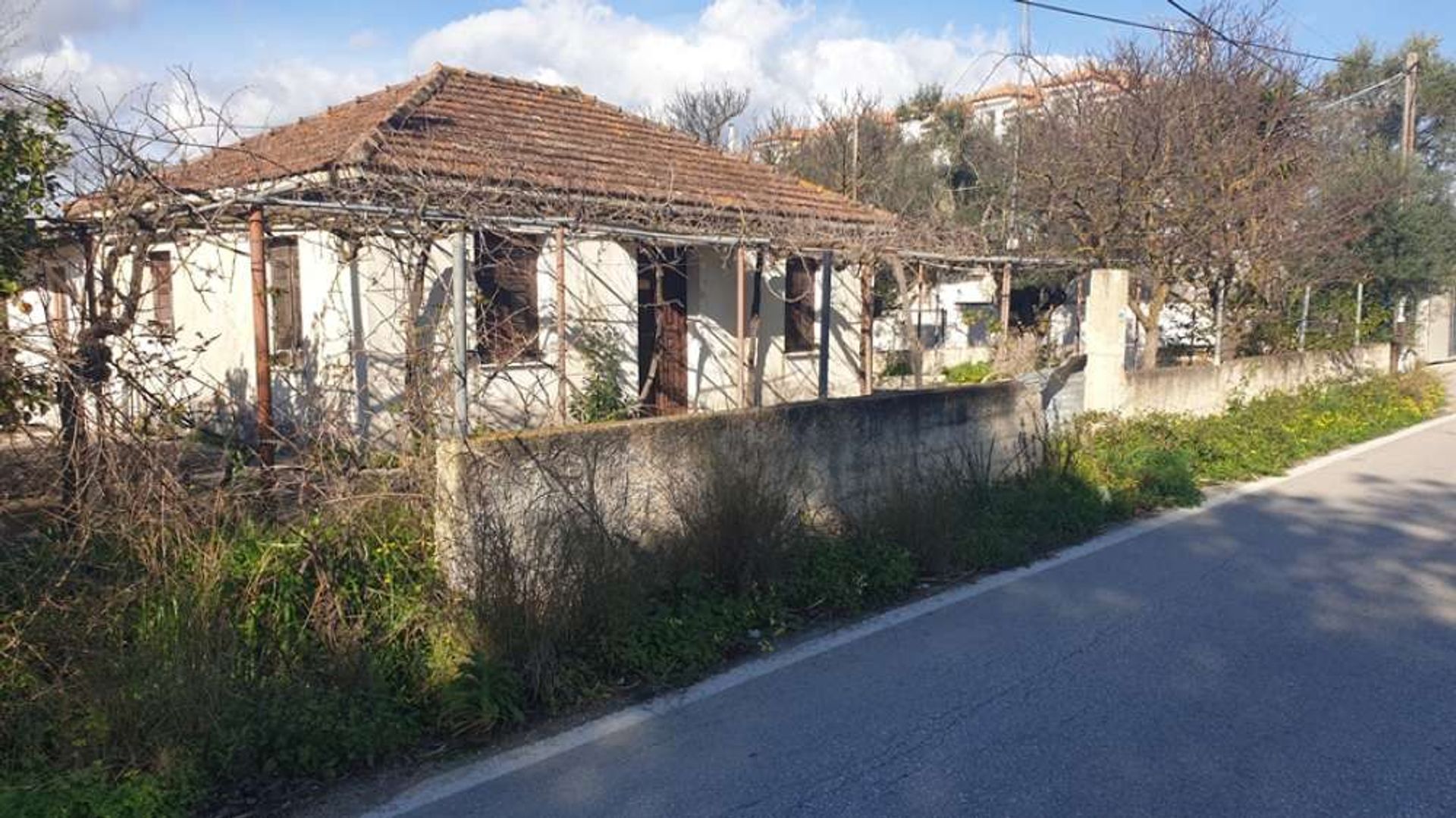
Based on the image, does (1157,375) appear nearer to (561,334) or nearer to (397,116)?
(561,334)

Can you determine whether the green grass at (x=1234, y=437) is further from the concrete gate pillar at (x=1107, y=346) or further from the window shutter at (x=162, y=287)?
the window shutter at (x=162, y=287)

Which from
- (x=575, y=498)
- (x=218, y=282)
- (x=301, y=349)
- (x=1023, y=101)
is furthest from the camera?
(x=1023, y=101)

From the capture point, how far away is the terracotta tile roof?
1054 centimetres

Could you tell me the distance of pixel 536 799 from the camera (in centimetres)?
403

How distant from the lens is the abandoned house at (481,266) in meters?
6.04

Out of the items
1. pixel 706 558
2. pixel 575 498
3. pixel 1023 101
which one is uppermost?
pixel 1023 101

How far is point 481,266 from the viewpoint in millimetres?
7008

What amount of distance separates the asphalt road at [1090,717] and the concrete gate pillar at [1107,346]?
473 cm

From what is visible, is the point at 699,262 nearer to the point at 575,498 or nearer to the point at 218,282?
the point at 218,282

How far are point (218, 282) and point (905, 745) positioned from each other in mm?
10216

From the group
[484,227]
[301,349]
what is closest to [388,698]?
[484,227]

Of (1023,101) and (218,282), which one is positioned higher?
(1023,101)

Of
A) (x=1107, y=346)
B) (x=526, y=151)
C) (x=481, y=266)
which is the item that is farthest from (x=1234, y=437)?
(x=481, y=266)

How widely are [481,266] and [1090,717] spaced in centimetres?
462
